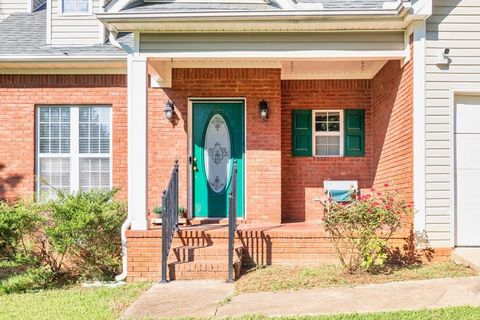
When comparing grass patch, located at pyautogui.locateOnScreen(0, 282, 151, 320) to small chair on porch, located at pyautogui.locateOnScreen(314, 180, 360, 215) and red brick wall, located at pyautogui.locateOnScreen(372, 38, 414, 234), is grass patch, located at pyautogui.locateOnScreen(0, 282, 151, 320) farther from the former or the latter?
small chair on porch, located at pyautogui.locateOnScreen(314, 180, 360, 215)

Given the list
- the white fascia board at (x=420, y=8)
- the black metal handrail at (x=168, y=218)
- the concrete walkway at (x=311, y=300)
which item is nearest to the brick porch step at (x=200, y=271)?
the black metal handrail at (x=168, y=218)

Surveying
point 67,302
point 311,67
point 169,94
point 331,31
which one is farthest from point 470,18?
point 67,302

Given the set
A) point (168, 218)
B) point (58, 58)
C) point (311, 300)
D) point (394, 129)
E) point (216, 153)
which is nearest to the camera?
point (311, 300)

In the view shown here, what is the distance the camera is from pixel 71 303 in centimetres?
664

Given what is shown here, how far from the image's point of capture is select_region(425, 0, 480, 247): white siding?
7895mm

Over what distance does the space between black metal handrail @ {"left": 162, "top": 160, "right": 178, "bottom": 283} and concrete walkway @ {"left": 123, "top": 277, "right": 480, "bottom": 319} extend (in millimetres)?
617

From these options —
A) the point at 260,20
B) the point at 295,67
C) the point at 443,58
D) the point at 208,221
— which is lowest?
the point at 208,221

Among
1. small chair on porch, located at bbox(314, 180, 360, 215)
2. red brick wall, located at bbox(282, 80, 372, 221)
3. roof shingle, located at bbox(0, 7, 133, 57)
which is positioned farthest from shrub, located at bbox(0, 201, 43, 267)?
small chair on porch, located at bbox(314, 180, 360, 215)

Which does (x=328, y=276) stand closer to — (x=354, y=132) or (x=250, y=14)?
(x=250, y=14)

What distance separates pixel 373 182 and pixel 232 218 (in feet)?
13.1

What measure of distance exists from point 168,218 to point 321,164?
4.12 metres

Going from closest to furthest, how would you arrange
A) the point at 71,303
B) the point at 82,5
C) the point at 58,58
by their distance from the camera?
the point at 71,303 < the point at 58,58 < the point at 82,5

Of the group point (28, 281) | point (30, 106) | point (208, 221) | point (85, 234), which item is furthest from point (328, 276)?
point (30, 106)

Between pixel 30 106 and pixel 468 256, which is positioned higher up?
pixel 30 106
